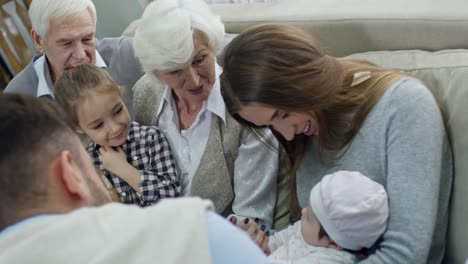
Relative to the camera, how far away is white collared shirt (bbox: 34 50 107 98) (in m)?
2.04

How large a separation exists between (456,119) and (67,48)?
4.43 ft

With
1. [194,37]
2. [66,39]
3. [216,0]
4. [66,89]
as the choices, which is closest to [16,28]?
[216,0]

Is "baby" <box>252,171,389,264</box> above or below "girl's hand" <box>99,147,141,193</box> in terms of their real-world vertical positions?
above

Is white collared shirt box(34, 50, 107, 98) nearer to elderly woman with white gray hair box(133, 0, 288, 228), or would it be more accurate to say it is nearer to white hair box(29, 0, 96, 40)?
white hair box(29, 0, 96, 40)

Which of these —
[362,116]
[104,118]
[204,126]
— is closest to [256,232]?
[204,126]

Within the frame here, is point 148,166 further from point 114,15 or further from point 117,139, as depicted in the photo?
point 114,15

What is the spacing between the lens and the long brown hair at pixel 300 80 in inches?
49.9

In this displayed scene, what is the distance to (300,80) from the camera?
127 cm

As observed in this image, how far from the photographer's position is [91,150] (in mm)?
1837

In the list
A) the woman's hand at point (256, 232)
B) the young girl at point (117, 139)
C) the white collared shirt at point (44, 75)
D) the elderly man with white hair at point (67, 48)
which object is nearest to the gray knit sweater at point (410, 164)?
the woman's hand at point (256, 232)

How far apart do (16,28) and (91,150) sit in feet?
5.68

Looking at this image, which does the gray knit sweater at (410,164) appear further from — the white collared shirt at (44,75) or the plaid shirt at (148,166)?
the white collared shirt at (44,75)

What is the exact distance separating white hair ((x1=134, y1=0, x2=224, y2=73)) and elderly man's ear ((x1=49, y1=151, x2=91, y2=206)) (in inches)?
32.9

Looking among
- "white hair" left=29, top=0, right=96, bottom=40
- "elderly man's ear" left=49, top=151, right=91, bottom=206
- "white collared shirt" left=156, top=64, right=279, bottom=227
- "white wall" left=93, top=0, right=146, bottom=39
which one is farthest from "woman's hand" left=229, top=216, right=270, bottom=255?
"white wall" left=93, top=0, right=146, bottom=39
